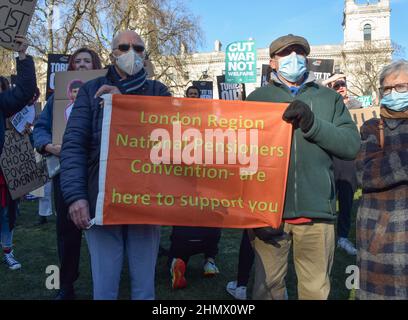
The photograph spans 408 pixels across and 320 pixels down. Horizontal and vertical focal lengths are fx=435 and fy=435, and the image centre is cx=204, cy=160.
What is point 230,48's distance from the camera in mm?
9969

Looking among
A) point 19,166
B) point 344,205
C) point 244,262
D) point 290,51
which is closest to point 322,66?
point 344,205

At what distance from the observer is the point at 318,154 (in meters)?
2.74

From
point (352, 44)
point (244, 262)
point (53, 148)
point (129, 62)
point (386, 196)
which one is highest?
point (352, 44)

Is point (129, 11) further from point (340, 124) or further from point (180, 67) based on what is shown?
point (340, 124)

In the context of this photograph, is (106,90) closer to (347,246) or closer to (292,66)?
(292,66)

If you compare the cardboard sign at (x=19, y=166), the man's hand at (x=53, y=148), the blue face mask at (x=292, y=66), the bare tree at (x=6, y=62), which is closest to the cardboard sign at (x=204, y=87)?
the cardboard sign at (x=19, y=166)

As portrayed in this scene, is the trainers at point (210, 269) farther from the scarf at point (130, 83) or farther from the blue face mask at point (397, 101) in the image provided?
the blue face mask at point (397, 101)

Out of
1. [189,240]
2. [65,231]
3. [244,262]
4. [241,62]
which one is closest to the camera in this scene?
[65,231]

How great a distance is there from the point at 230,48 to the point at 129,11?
15941mm

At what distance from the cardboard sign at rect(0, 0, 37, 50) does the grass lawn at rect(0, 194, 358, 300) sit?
7.71 feet

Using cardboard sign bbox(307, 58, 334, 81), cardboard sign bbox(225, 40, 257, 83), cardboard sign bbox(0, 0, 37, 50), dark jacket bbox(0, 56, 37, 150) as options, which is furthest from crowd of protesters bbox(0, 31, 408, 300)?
cardboard sign bbox(225, 40, 257, 83)

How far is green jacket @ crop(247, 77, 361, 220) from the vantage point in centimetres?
268

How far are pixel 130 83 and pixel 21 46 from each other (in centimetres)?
100

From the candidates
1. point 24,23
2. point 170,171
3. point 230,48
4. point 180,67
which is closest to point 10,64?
point 180,67
